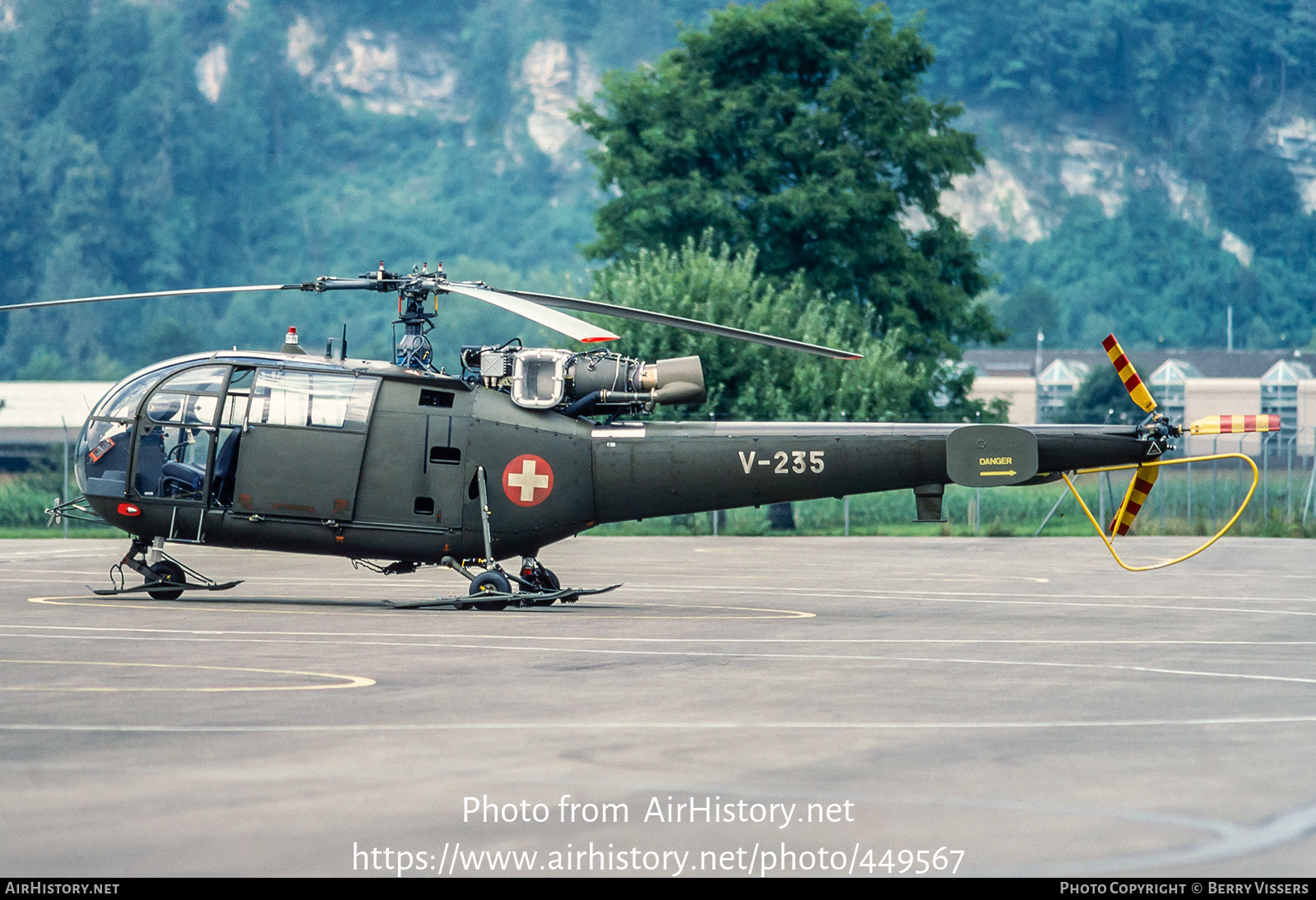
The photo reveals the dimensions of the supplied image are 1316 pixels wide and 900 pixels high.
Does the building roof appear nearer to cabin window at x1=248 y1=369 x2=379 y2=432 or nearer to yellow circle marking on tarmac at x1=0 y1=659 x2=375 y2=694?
cabin window at x1=248 y1=369 x2=379 y2=432

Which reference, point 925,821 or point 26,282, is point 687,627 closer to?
point 925,821

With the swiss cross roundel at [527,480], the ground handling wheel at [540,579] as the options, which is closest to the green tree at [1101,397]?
the ground handling wheel at [540,579]

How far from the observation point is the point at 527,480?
18562mm

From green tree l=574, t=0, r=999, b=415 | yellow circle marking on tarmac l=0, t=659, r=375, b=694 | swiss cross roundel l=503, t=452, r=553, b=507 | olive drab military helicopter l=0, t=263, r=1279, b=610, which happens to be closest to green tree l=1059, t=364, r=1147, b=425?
green tree l=574, t=0, r=999, b=415

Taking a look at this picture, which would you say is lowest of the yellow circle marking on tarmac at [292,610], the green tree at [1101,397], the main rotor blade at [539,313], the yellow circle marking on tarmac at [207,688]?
the yellow circle marking on tarmac at [292,610]

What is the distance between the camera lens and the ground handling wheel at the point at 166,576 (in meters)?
19.1

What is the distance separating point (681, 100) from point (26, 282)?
14170 centimetres

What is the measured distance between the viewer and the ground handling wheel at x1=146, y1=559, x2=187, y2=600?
19062 mm

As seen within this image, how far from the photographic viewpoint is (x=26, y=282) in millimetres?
176375

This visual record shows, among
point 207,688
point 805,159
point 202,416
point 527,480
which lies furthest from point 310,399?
point 805,159

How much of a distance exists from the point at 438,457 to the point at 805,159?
1563 inches

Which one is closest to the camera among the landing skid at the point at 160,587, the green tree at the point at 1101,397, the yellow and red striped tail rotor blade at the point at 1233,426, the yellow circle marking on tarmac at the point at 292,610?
the yellow and red striped tail rotor blade at the point at 1233,426

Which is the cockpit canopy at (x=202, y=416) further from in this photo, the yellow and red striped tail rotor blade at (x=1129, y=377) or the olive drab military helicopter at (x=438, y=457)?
the yellow and red striped tail rotor blade at (x=1129, y=377)
